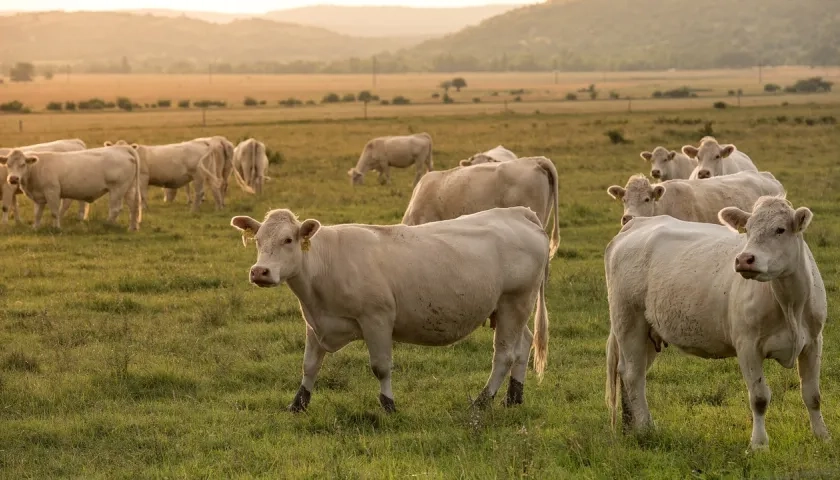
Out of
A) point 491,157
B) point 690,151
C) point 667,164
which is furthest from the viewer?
point 491,157

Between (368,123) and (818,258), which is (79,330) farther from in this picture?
(368,123)

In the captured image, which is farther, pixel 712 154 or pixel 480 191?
pixel 712 154

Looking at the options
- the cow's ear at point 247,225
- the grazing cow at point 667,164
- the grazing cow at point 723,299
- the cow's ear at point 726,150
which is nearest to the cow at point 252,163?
the grazing cow at point 667,164

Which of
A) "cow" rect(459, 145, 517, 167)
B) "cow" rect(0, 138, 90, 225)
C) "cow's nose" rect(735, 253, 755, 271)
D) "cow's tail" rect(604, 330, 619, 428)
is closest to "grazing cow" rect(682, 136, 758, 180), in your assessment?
"cow" rect(459, 145, 517, 167)

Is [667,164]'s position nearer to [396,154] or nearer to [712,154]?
[712,154]

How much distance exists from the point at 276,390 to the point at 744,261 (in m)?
4.75

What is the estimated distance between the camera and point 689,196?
12930 millimetres

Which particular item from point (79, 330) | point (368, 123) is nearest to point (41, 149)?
point (79, 330)

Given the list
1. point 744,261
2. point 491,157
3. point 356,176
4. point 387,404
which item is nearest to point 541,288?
point 387,404

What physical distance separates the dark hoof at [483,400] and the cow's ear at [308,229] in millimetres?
1915

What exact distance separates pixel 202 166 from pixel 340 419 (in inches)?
604

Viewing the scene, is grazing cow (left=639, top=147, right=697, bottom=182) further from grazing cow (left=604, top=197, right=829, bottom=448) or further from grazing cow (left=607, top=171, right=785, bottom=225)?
grazing cow (left=604, top=197, right=829, bottom=448)

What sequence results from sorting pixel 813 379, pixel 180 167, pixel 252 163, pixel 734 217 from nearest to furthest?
pixel 813 379
pixel 734 217
pixel 180 167
pixel 252 163

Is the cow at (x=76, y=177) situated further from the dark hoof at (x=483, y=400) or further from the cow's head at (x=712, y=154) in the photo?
the dark hoof at (x=483, y=400)
